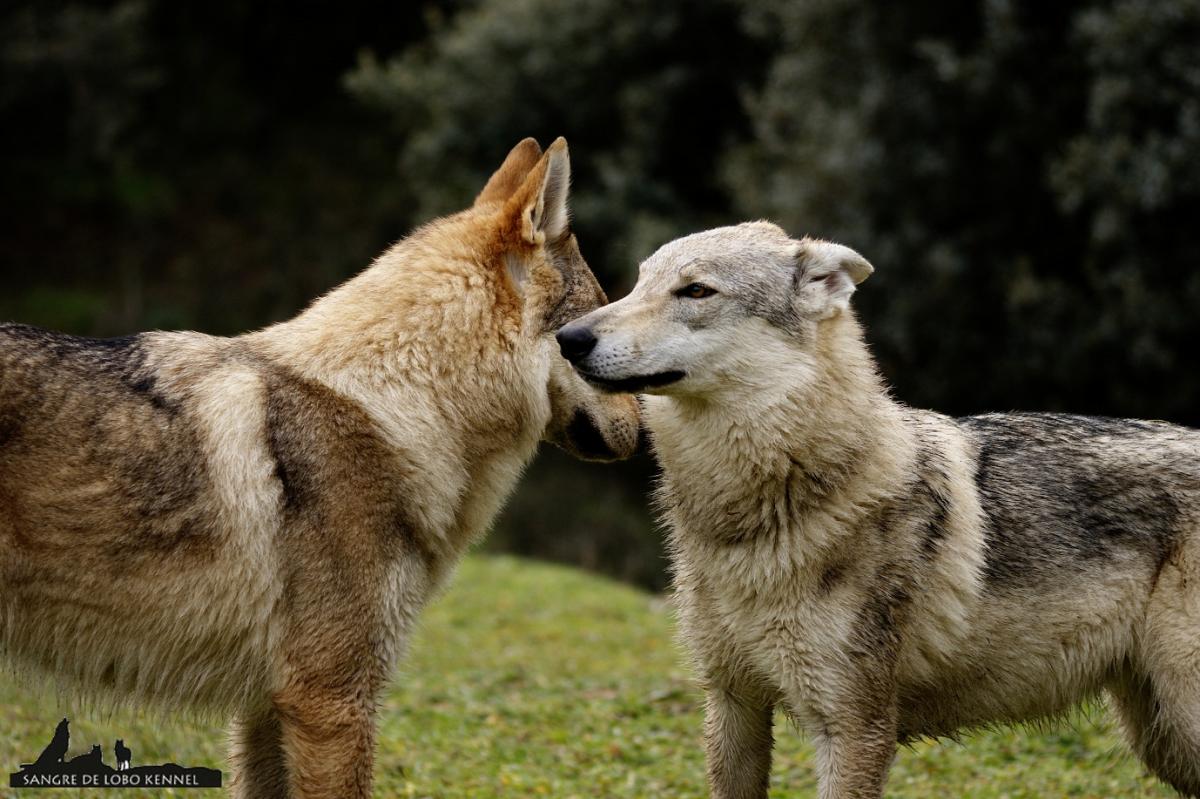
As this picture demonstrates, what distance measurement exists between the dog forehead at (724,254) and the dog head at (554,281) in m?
0.33

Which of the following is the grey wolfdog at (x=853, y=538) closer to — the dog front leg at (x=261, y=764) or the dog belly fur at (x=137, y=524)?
the dog belly fur at (x=137, y=524)

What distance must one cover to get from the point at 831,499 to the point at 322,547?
1.91m

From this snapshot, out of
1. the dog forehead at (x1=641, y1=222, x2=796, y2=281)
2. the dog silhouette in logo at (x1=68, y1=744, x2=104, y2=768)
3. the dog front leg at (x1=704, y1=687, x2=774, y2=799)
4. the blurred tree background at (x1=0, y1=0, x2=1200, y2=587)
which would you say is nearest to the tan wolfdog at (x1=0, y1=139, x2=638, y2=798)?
the dog forehead at (x1=641, y1=222, x2=796, y2=281)

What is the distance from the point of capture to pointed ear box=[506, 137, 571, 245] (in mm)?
5047

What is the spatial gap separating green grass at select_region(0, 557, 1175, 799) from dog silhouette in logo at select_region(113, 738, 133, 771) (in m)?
0.24

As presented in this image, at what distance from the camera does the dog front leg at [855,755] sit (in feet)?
15.3

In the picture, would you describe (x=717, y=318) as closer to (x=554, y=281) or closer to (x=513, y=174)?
(x=554, y=281)

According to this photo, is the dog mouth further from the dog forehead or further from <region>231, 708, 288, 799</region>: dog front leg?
<region>231, 708, 288, 799</region>: dog front leg

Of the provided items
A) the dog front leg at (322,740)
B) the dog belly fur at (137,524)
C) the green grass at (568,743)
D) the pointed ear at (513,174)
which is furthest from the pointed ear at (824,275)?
the dog front leg at (322,740)

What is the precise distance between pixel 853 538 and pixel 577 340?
1.29m

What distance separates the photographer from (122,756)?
5.96 metres

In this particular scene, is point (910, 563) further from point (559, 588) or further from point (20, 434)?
point (559, 588)

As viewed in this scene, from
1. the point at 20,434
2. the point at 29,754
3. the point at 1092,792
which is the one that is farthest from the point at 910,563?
the point at 29,754

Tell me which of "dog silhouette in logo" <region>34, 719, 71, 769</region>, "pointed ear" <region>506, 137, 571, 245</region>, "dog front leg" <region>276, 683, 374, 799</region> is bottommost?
"dog silhouette in logo" <region>34, 719, 71, 769</region>
